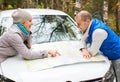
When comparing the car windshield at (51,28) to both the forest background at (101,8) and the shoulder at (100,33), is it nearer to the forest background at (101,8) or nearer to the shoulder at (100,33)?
the shoulder at (100,33)

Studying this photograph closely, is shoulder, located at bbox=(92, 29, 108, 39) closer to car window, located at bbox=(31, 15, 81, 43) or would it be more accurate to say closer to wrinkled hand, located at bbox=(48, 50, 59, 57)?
wrinkled hand, located at bbox=(48, 50, 59, 57)

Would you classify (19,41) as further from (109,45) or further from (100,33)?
(109,45)

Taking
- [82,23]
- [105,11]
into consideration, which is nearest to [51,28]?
[82,23]

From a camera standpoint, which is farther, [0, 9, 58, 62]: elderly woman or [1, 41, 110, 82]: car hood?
[0, 9, 58, 62]: elderly woman

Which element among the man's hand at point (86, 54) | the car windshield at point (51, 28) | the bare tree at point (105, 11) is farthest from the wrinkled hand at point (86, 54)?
the bare tree at point (105, 11)

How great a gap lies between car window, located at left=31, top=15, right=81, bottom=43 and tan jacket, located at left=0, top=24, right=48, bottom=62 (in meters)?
0.70

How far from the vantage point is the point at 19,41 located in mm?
4699

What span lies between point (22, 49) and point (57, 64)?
0.61 metres

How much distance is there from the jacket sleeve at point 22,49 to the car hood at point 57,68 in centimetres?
7

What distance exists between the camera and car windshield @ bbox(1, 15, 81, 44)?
18.6 feet

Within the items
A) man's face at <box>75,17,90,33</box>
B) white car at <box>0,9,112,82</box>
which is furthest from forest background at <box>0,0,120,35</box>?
man's face at <box>75,17,90,33</box>

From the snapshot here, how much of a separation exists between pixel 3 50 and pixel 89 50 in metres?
1.34

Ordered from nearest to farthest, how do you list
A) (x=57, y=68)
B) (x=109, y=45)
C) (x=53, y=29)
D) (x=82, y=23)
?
1. (x=57, y=68)
2. (x=82, y=23)
3. (x=109, y=45)
4. (x=53, y=29)

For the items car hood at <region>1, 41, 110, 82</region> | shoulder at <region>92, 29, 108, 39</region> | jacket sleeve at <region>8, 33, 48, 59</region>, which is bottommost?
car hood at <region>1, 41, 110, 82</region>
